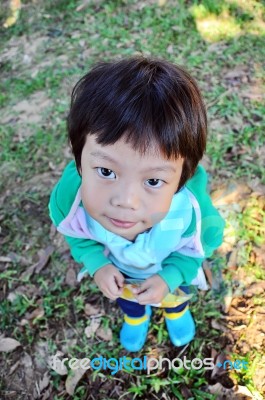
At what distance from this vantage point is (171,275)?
1815 mm

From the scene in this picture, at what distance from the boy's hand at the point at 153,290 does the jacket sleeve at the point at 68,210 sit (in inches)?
8.4

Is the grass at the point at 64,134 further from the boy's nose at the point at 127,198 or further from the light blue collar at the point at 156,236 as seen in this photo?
the boy's nose at the point at 127,198

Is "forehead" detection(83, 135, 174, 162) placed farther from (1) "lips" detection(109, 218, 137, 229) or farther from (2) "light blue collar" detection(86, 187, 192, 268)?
(2) "light blue collar" detection(86, 187, 192, 268)

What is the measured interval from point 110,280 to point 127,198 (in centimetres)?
60

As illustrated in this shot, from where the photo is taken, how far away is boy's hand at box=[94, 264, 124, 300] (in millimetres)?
1811

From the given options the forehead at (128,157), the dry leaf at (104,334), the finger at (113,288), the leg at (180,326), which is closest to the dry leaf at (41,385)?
the dry leaf at (104,334)

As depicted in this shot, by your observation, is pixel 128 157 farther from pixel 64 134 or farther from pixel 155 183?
pixel 64 134

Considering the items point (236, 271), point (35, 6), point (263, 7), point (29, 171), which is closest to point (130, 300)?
point (236, 271)

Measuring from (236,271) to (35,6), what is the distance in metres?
3.90

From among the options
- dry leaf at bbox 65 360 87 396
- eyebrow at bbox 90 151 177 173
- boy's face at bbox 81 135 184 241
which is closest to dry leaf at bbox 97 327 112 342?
dry leaf at bbox 65 360 87 396

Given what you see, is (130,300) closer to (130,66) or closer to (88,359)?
(88,359)

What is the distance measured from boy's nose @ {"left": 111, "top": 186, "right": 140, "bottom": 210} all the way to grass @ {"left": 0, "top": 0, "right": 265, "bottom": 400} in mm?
1271

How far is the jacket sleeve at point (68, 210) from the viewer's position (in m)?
1.80

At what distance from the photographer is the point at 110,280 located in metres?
1.82
